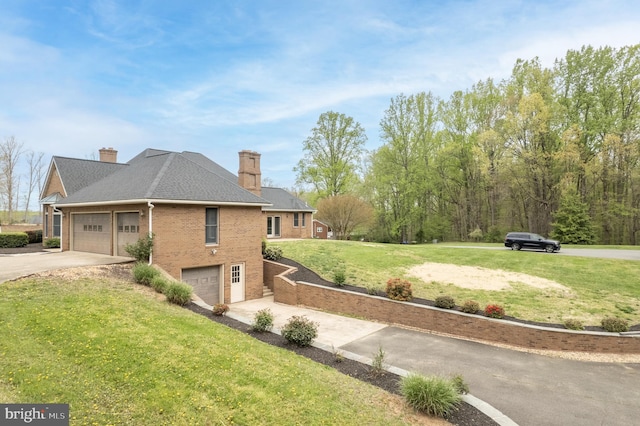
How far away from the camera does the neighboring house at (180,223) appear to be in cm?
1553

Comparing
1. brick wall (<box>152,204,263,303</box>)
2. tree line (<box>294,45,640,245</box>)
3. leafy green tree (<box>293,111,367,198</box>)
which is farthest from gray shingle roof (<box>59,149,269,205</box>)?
leafy green tree (<box>293,111,367,198</box>)

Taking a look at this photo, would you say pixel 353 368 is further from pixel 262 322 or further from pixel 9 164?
pixel 9 164

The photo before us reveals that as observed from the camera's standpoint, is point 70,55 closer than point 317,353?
No

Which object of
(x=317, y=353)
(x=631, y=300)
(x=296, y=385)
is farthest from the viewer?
(x=631, y=300)

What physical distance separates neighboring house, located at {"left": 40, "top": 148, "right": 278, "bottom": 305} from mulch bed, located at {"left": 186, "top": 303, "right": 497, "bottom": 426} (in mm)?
5638

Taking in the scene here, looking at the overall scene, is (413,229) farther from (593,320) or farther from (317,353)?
(317,353)

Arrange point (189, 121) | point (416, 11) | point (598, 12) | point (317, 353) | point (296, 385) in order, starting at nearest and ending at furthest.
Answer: point (296, 385) → point (317, 353) → point (598, 12) → point (416, 11) → point (189, 121)

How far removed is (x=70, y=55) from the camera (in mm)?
17484

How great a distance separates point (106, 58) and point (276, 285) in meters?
16.0

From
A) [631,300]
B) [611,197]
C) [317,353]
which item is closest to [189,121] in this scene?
[317,353]

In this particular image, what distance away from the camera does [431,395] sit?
6125mm

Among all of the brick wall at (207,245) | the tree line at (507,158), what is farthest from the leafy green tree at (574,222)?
the brick wall at (207,245)

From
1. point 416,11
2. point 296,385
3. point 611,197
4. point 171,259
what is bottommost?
point 296,385

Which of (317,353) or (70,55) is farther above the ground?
(70,55)
